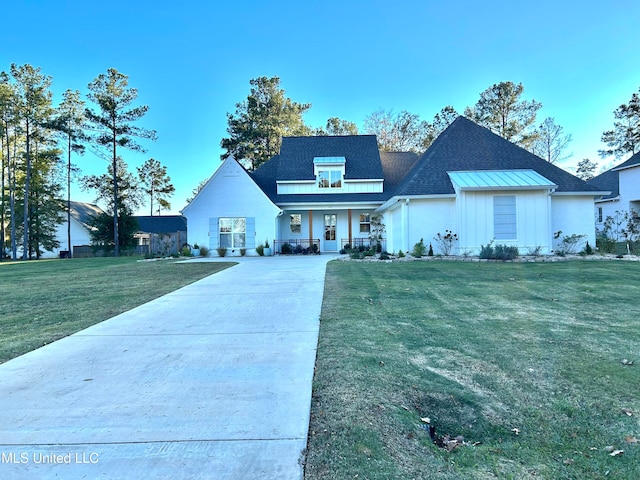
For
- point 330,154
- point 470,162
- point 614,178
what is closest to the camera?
point 470,162

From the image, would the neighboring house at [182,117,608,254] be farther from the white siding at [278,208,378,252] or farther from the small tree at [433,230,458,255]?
the small tree at [433,230,458,255]

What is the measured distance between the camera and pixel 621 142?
36688 mm

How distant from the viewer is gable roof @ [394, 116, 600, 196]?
15445 mm

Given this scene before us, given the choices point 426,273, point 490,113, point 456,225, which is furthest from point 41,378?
point 490,113

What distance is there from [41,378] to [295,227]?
1884cm

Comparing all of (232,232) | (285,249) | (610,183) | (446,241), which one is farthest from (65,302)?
(610,183)

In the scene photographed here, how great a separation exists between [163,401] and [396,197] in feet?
44.9

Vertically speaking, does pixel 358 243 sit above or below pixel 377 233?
below

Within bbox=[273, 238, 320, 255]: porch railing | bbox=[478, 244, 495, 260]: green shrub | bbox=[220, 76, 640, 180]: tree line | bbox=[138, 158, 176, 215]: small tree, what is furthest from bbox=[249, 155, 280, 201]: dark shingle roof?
bbox=[138, 158, 176, 215]: small tree

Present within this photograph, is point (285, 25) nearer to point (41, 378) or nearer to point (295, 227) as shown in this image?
point (295, 227)

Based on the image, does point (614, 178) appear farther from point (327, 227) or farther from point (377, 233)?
point (327, 227)

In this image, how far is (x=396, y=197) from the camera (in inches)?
611

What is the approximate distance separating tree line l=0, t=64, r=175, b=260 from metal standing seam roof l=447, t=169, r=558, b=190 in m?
26.2

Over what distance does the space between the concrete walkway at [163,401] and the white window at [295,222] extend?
54.4ft
